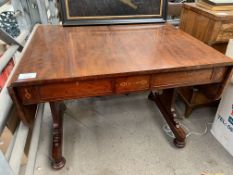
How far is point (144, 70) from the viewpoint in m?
0.86

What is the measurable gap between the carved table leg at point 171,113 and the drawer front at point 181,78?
42 centimetres

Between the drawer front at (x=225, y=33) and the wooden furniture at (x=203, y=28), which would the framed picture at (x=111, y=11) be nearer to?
the wooden furniture at (x=203, y=28)

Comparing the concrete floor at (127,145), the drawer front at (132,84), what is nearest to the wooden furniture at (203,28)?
the concrete floor at (127,145)

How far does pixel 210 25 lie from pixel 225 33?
129 millimetres

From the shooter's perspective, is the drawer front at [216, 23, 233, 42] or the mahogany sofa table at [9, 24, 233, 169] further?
the drawer front at [216, 23, 233, 42]

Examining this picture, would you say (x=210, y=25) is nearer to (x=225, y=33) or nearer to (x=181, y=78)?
(x=225, y=33)

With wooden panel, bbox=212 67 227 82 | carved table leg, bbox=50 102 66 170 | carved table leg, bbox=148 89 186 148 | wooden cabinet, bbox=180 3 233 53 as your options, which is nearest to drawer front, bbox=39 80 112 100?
carved table leg, bbox=50 102 66 170

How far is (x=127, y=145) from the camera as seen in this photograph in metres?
1.46

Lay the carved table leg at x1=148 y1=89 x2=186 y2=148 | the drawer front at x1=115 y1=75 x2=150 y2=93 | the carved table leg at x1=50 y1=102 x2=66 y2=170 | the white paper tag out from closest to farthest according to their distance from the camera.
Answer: the white paper tag, the drawer front at x1=115 y1=75 x2=150 y2=93, the carved table leg at x1=50 y1=102 x2=66 y2=170, the carved table leg at x1=148 y1=89 x2=186 y2=148

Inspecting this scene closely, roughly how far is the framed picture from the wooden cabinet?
29 centimetres

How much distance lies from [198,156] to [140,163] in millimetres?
428

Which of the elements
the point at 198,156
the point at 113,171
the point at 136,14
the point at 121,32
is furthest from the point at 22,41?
the point at 198,156

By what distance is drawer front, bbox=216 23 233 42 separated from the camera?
1.36 metres

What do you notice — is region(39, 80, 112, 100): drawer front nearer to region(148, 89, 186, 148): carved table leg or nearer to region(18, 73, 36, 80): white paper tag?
region(18, 73, 36, 80): white paper tag
